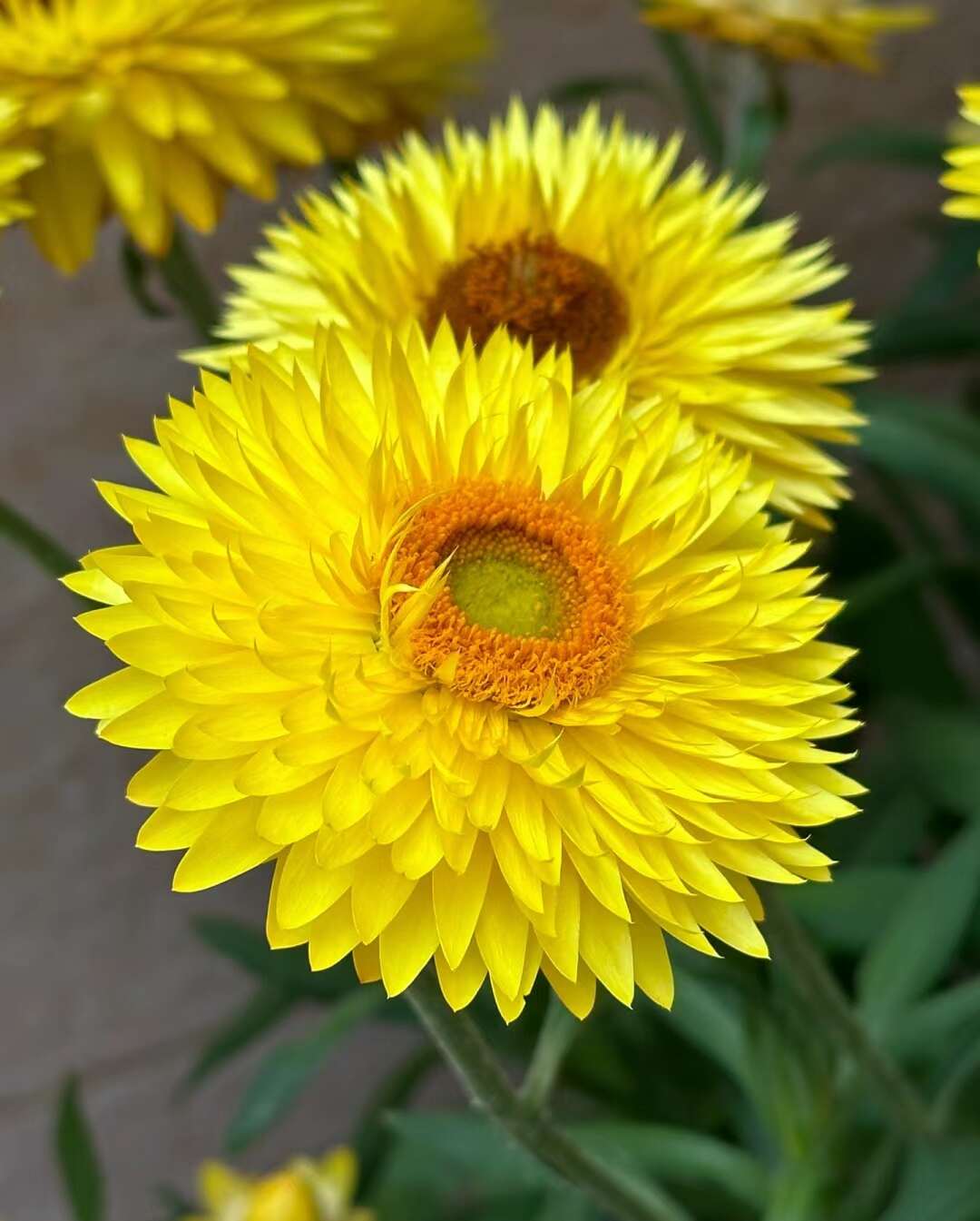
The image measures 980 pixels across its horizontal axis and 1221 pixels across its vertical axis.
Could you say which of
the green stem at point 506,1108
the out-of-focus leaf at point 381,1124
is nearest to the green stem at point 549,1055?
the green stem at point 506,1108

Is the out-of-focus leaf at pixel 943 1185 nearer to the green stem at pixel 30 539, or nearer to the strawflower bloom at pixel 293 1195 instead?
the strawflower bloom at pixel 293 1195

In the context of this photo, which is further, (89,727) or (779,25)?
(89,727)

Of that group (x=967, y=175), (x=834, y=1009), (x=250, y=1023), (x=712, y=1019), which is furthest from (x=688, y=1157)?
(x=967, y=175)

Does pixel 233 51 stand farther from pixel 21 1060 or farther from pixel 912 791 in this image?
pixel 21 1060

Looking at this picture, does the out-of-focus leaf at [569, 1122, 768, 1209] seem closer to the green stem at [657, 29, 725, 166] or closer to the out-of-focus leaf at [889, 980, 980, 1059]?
the out-of-focus leaf at [889, 980, 980, 1059]

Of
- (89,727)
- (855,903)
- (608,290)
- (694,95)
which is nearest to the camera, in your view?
(608,290)

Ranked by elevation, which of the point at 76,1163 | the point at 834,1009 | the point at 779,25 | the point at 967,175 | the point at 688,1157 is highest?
the point at 779,25

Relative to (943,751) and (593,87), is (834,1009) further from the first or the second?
(593,87)
